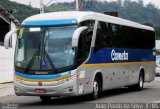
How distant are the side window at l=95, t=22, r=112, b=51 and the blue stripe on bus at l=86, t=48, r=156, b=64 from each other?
0.22m


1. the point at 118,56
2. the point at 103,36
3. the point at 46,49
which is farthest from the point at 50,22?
the point at 118,56

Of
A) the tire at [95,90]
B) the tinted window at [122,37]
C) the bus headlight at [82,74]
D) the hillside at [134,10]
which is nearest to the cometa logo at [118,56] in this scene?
the tinted window at [122,37]

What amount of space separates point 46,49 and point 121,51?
6.09 m

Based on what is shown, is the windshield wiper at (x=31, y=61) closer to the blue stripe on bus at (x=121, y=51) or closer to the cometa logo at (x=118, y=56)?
the blue stripe on bus at (x=121, y=51)

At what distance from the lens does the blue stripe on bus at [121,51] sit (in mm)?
19406

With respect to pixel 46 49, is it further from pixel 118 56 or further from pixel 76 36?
pixel 118 56

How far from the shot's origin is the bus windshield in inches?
688

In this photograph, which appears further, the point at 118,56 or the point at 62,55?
Result: the point at 118,56

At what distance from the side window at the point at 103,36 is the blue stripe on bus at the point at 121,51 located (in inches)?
8.5

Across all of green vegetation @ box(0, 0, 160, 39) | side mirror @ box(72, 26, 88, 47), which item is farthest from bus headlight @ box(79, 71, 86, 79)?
green vegetation @ box(0, 0, 160, 39)

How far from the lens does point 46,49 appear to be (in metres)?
17.7

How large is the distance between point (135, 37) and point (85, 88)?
313 inches

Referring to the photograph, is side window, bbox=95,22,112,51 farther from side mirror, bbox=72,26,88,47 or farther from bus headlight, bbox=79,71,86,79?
side mirror, bbox=72,26,88,47

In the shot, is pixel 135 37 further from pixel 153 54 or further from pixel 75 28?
pixel 75 28
